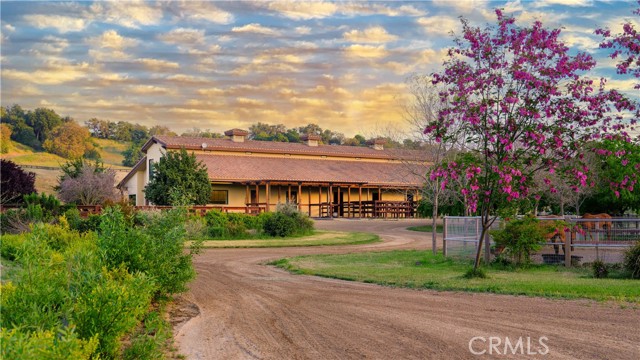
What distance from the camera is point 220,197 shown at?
50.6 metres

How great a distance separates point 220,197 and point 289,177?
5716 mm

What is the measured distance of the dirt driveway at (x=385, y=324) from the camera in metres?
8.45

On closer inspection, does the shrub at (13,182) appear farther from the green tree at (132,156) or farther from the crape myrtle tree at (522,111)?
the green tree at (132,156)

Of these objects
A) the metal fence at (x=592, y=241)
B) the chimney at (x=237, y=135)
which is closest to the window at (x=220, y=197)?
the chimney at (x=237, y=135)

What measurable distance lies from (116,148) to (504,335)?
4254 inches

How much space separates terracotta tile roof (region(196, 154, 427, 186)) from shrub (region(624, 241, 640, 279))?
3157cm

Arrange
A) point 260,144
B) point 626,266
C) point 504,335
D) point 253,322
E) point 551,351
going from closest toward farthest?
point 551,351
point 504,335
point 253,322
point 626,266
point 260,144

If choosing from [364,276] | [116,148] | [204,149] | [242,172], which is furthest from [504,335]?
[116,148]

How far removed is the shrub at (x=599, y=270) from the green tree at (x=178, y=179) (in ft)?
96.7

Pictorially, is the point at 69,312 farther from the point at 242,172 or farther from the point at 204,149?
the point at 204,149

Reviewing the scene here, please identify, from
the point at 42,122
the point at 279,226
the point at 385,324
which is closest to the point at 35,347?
the point at 385,324

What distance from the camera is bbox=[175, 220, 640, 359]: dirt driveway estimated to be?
8445mm

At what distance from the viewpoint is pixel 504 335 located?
9188 mm

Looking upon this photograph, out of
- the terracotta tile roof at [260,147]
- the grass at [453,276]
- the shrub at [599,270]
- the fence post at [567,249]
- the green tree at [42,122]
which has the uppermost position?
the green tree at [42,122]
